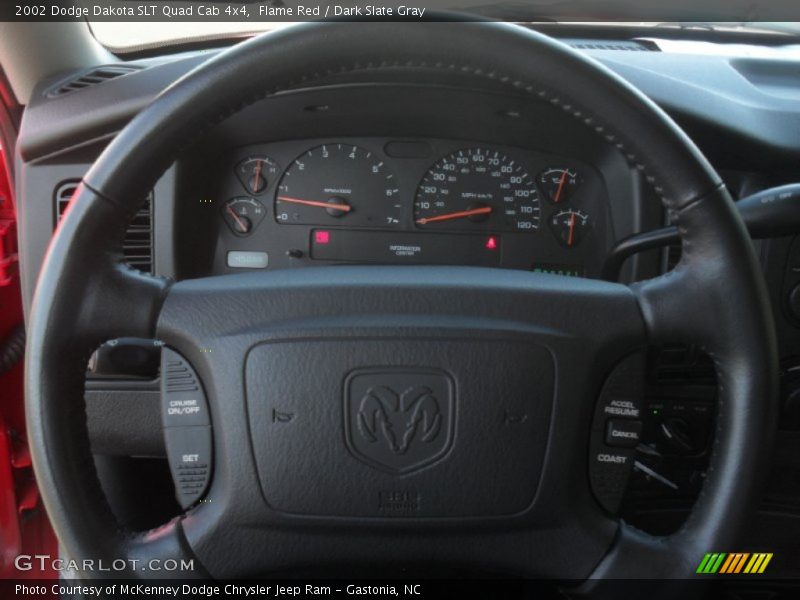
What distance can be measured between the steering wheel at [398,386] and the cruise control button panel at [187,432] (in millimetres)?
28

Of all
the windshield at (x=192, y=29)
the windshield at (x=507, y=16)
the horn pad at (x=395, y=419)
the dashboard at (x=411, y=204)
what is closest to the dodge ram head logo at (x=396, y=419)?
the horn pad at (x=395, y=419)

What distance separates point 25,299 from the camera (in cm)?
179

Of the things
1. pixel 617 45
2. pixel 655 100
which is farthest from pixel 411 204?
pixel 617 45

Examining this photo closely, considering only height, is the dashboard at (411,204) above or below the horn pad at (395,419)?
above

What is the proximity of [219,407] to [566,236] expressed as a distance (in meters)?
1.02

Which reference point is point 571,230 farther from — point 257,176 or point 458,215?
point 257,176

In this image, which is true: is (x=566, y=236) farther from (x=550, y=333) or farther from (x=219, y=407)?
(x=219, y=407)

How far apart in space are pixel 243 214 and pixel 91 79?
45 cm

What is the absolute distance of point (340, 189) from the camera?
1.91m

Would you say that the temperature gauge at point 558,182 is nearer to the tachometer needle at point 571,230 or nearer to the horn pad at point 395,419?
the tachometer needle at point 571,230

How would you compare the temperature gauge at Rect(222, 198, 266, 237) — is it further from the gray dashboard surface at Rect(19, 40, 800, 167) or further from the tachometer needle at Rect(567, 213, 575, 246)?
the tachometer needle at Rect(567, 213, 575, 246)

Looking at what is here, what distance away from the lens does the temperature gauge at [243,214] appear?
1913 millimetres

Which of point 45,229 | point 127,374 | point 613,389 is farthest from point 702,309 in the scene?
point 45,229

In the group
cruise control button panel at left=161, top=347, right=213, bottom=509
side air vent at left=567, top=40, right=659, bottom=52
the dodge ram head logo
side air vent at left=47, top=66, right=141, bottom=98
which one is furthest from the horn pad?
side air vent at left=567, top=40, right=659, bottom=52
